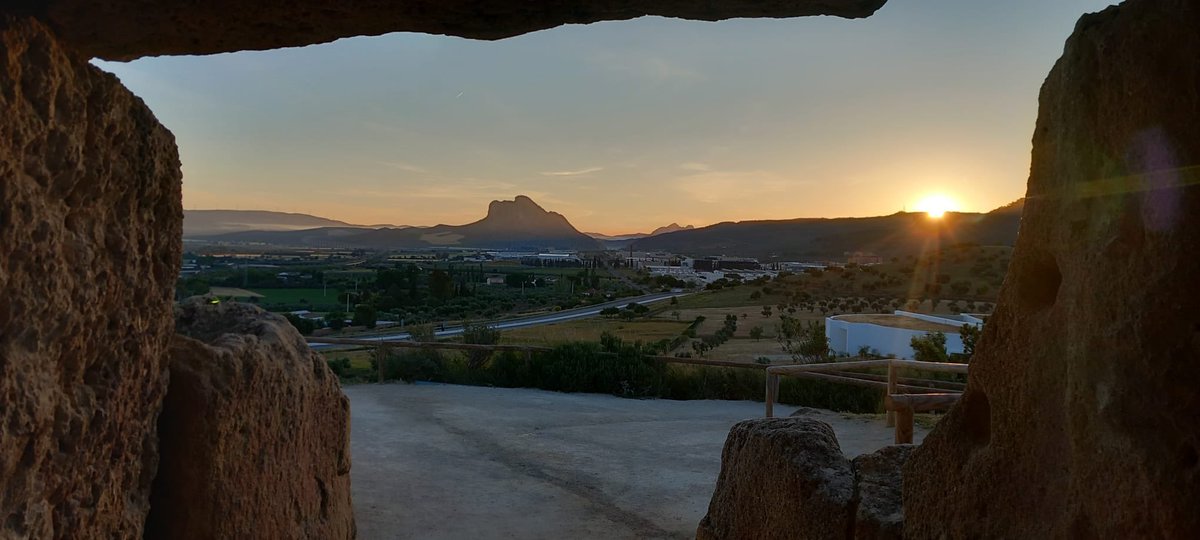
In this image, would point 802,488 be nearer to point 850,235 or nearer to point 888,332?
point 888,332

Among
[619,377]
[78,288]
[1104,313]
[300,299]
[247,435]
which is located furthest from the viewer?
[300,299]

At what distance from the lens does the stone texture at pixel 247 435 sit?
11.8 feet

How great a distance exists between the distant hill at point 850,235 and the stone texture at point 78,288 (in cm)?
5657

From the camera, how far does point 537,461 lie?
9.64 metres

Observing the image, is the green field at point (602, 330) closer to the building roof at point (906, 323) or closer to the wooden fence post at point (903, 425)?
the building roof at point (906, 323)

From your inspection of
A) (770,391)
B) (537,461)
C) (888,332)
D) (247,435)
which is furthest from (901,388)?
(888,332)

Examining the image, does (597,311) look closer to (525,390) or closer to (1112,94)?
(525,390)

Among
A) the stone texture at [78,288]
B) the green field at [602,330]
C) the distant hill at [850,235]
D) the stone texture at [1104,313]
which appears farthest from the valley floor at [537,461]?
the distant hill at [850,235]

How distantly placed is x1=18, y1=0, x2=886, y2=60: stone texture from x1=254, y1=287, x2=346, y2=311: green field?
1359 inches

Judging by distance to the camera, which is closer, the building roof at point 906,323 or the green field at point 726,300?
the building roof at point 906,323

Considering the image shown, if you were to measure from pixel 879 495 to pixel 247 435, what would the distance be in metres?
2.96

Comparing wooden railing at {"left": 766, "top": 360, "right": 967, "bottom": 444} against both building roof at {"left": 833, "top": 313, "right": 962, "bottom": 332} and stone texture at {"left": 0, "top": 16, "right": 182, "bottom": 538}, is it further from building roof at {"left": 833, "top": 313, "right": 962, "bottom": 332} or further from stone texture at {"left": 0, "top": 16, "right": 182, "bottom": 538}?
building roof at {"left": 833, "top": 313, "right": 962, "bottom": 332}

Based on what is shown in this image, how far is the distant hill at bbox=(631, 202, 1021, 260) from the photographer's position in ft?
214

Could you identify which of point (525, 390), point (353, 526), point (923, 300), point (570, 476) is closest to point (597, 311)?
point (923, 300)
